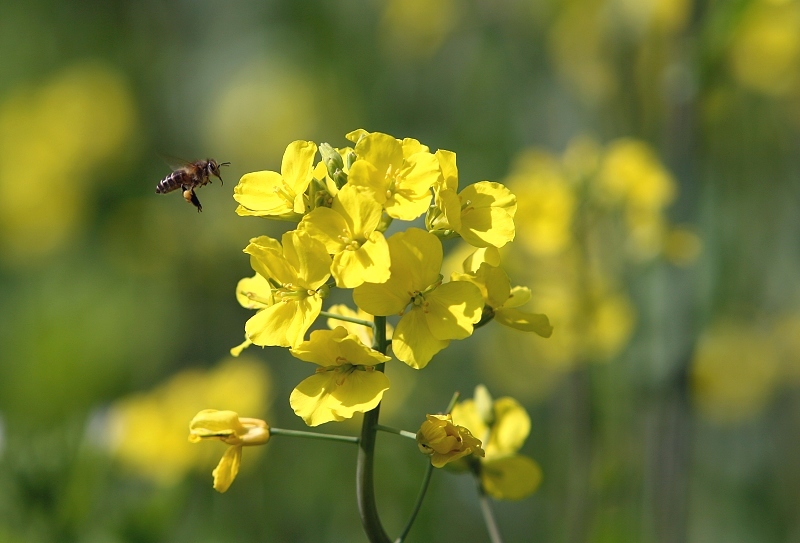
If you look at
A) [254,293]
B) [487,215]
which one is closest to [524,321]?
[487,215]

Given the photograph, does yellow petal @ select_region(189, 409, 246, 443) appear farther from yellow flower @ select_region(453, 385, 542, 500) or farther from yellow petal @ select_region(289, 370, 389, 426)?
yellow flower @ select_region(453, 385, 542, 500)

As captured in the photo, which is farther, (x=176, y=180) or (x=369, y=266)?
(x=176, y=180)

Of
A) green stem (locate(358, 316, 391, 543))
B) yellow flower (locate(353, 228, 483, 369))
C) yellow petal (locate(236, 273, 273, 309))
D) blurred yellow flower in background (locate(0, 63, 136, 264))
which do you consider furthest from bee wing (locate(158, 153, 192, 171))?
blurred yellow flower in background (locate(0, 63, 136, 264))

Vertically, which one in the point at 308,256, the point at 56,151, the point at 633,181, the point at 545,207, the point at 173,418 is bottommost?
the point at 56,151

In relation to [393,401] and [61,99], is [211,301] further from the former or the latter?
[61,99]

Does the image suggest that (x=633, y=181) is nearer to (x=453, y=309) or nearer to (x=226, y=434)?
(x=453, y=309)

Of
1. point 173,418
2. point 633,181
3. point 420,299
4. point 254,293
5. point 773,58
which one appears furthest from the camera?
point 773,58
